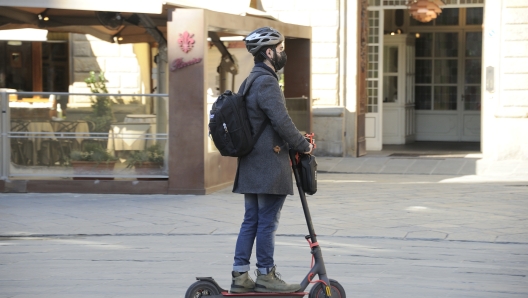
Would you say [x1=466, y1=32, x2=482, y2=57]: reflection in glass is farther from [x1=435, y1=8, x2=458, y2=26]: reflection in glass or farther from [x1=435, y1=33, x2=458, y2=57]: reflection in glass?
[x1=435, y1=8, x2=458, y2=26]: reflection in glass

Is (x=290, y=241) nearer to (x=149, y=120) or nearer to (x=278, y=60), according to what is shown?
(x=278, y=60)

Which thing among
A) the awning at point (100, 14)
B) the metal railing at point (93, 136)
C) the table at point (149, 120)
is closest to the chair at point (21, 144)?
the metal railing at point (93, 136)

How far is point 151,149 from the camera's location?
11.1m

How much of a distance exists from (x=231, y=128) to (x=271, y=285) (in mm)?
1000

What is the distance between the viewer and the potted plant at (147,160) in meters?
11.1

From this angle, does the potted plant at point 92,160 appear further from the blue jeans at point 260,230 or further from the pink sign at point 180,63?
the blue jeans at point 260,230

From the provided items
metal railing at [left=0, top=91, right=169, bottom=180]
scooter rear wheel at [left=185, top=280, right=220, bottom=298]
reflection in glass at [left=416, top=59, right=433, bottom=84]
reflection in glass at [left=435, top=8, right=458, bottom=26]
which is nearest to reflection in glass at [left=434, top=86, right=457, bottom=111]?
reflection in glass at [left=416, top=59, right=433, bottom=84]

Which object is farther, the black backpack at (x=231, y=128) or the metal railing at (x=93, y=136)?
the metal railing at (x=93, y=136)

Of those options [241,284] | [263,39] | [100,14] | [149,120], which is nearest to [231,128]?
[263,39]

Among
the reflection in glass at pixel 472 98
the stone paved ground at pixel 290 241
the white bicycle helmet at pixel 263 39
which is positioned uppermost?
the white bicycle helmet at pixel 263 39

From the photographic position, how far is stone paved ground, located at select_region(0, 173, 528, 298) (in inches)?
251

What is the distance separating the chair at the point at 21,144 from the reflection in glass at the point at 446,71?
35.2 ft

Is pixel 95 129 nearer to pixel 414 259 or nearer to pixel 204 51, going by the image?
pixel 204 51

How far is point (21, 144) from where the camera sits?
11297 millimetres
